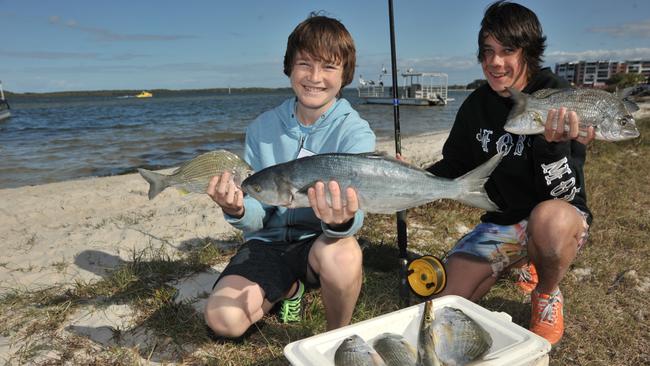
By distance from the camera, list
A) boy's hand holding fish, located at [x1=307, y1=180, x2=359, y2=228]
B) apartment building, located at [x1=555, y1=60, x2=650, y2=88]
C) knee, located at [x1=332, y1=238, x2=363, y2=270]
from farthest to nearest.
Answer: apartment building, located at [x1=555, y1=60, x2=650, y2=88], knee, located at [x1=332, y1=238, x2=363, y2=270], boy's hand holding fish, located at [x1=307, y1=180, x2=359, y2=228]

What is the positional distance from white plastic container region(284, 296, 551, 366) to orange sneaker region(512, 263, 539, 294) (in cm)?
162

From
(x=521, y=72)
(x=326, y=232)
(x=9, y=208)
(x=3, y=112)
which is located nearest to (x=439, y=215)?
(x=521, y=72)

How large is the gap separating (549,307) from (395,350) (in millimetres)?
1482

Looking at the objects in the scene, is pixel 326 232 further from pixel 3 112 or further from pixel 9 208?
pixel 3 112

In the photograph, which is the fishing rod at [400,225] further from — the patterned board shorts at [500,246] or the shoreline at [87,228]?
the shoreline at [87,228]

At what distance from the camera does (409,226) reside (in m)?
5.00

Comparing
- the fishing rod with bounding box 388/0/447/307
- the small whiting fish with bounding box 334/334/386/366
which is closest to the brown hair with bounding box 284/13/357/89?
the fishing rod with bounding box 388/0/447/307

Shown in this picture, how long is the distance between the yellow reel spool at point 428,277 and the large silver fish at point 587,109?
109cm

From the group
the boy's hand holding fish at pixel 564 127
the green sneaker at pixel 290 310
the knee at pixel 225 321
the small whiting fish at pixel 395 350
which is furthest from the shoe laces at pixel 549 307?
the knee at pixel 225 321

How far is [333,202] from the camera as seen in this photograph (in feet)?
7.83

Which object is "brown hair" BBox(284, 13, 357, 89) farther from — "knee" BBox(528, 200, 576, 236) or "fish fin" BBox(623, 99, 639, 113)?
"fish fin" BBox(623, 99, 639, 113)

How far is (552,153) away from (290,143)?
176 cm

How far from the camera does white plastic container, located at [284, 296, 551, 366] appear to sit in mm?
1818

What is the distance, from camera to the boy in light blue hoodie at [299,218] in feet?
8.79
